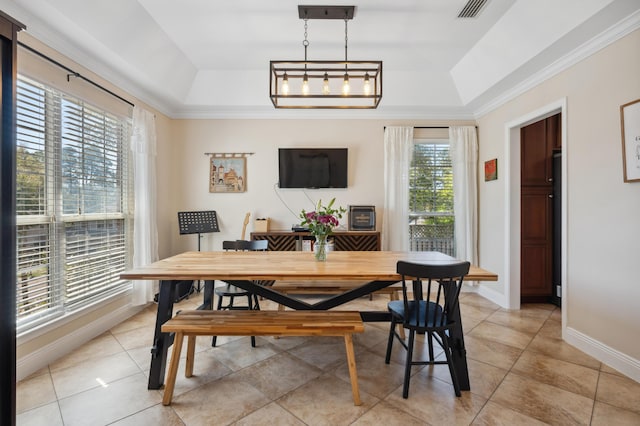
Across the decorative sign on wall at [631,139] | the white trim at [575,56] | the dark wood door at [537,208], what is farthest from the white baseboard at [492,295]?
the white trim at [575,56]

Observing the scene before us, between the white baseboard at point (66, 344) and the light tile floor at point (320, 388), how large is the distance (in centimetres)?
6

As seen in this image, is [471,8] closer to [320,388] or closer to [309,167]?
[309,167]

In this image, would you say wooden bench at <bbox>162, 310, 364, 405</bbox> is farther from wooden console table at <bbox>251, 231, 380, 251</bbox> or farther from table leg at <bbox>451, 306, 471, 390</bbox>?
wooden console table at <bbox>251, 231, 380, 251</bbox>

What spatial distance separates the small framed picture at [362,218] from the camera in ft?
13.1

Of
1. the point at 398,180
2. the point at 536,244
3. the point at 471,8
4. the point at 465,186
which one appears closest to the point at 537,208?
the point at 536,244

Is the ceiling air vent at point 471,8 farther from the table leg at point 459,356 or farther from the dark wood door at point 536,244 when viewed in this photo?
the table leg at point 459,356

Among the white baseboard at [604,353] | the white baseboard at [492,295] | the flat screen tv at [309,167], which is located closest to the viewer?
the white baseboard at [604,353]

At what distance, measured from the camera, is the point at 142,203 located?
327 cm

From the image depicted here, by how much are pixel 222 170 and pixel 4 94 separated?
2964 millimetres

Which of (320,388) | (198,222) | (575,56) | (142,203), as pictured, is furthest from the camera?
(198,222)

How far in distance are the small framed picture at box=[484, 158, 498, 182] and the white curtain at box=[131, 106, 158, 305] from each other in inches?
175

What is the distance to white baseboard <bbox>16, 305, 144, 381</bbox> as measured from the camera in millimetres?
2044

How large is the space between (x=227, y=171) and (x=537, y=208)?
4.34m

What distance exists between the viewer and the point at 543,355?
7.70ft
